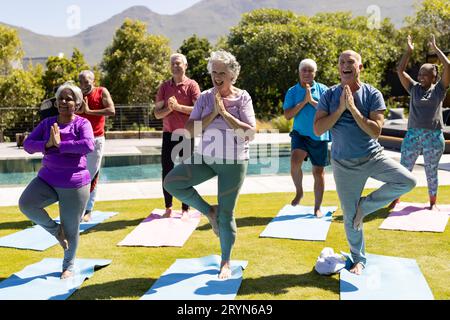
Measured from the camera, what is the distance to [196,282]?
429 centimetres

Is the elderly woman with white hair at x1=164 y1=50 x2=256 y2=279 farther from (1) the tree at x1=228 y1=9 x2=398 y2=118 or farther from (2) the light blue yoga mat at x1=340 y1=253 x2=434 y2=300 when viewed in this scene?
(1) the tree at x1=228 y1=9 x2=398 y2=118

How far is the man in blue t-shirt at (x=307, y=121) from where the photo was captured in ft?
20.5

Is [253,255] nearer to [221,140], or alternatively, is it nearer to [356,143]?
[221,140]

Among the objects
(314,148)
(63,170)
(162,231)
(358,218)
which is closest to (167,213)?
(162,231)

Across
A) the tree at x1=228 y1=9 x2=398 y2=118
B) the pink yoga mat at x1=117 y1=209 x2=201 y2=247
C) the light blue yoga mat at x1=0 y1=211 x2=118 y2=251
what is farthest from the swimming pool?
the tree at x1=228 y1=9 x2=398 y2=118

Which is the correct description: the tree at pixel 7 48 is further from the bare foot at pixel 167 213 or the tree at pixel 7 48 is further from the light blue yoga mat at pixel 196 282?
the light blue yoga mat at pixel 196 282

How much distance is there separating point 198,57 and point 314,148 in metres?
27.2

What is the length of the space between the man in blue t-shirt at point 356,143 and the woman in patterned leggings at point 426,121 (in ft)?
8.23

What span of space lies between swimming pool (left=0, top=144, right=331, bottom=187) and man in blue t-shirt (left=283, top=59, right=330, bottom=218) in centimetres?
449

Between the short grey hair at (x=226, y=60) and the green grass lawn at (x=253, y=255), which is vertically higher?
the short grey hair at (x=226, y=60)

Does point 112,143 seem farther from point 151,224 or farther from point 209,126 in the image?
point 209,126

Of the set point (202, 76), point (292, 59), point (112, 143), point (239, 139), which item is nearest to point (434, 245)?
point (239, 139)

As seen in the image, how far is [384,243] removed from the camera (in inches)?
213

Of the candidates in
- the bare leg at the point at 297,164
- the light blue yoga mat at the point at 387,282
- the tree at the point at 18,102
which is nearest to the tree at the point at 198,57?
the tree at the point at 18,102
